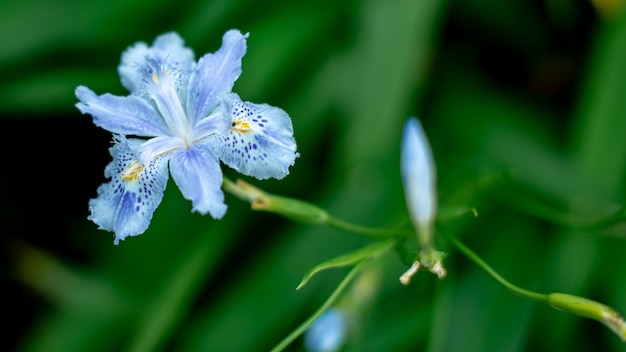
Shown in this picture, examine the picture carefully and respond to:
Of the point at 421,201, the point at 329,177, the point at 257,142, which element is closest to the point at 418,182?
the point at 421,201

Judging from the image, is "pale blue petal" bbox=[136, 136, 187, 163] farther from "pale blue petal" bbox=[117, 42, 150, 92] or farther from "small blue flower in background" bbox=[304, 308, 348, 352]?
"small blue flower in background" bbox=[304, 308, 348, 352]

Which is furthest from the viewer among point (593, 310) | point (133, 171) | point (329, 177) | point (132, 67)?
point (329, 177)

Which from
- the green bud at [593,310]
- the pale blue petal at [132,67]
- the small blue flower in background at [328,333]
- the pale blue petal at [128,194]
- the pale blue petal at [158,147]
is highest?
the pale blue petal at [132,67]

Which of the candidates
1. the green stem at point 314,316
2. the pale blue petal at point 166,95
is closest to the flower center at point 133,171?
the pale blue petal at point 166,95

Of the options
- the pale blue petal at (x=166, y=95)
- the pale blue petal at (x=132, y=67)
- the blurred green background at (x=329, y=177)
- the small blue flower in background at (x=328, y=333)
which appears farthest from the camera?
the blurred green background at (x=329, y=177)

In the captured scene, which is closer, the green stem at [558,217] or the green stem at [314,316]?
the green stem at [314,316]

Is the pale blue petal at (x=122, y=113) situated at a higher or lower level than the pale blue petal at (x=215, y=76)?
lower

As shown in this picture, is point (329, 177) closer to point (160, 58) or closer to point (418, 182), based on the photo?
point (160, 58)

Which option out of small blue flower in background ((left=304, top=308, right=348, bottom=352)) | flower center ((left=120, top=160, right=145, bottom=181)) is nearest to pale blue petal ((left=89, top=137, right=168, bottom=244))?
flower center ((left=120, top=160, right=145, bottom=181))

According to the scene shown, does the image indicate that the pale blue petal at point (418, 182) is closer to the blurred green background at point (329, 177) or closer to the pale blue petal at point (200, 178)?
the pale blue petal at point (200, 178)
